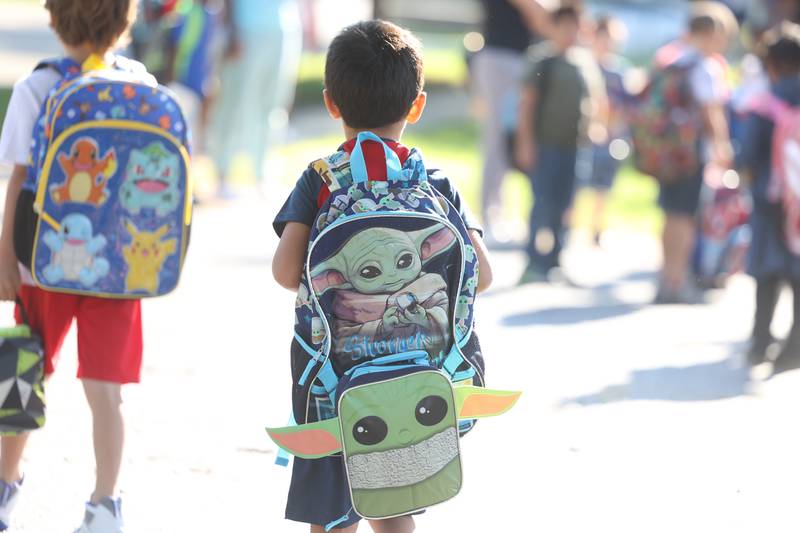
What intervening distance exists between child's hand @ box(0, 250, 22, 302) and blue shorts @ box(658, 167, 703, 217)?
515 cm

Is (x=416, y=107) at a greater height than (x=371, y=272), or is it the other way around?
(x=416, y=107)

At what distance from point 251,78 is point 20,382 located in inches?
271

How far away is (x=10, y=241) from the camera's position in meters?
3.74

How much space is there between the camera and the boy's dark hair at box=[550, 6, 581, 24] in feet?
27.1

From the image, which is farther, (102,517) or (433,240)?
(102,517)

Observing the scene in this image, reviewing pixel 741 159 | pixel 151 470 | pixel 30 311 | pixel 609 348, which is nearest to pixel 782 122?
pixel 741 159

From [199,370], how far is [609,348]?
89.9 inches

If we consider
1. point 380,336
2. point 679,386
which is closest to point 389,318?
point 380,336

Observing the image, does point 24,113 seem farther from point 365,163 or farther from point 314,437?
point 314,437

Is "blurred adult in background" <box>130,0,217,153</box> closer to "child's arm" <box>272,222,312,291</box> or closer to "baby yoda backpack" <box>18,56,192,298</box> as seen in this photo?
"baby yoda backpack" <box>18,56,192,298</box>

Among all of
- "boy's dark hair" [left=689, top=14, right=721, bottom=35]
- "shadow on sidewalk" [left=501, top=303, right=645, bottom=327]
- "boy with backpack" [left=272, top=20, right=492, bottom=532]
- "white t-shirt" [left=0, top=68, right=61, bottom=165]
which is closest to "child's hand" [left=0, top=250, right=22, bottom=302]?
"white t-shirt" [left=0, top=68, right=61, bottom=165]

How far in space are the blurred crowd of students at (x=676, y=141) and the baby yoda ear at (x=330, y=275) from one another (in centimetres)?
378

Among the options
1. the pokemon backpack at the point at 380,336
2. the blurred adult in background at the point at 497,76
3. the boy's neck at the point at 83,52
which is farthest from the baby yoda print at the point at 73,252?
the blurred adult in background at the point at 497,76

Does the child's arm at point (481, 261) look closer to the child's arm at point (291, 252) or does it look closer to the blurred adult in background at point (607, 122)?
the child's arm at point (291, 252)
